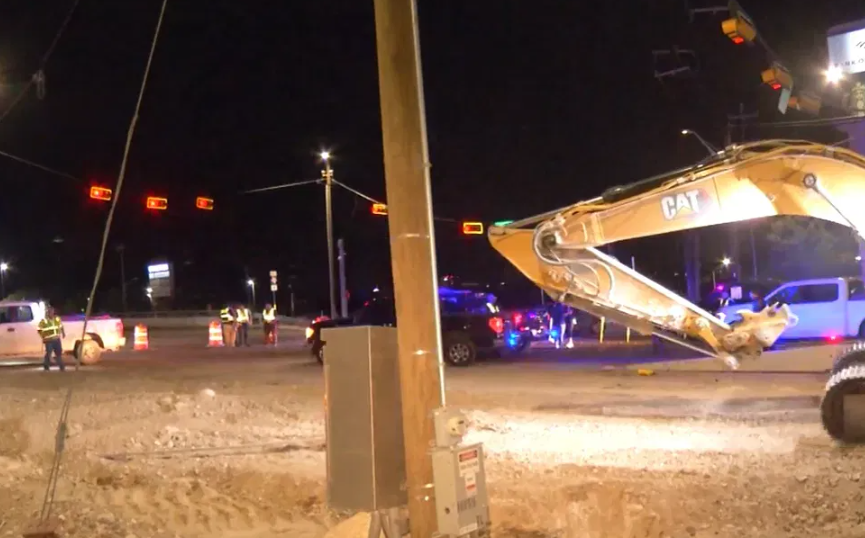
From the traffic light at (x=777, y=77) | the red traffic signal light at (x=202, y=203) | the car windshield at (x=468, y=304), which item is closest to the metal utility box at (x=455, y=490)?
the car windshield at (x=468, y=304)

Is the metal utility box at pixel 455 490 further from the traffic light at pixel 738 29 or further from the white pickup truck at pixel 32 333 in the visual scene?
the white pickup truck at pixel 32 333

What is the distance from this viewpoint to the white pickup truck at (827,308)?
2583 cm

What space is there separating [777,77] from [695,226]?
14.7m

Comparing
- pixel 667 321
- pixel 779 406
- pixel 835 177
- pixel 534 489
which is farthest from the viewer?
pixel 779 406

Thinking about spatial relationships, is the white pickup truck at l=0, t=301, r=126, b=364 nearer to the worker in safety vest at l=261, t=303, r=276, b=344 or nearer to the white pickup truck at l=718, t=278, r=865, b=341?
the worker in safety vest at l=261, t=303, r=276, b=344

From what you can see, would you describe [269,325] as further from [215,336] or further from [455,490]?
[455,490]

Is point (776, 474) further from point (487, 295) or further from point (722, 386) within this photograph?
point (487, 295)

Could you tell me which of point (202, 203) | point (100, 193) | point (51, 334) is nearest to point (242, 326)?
point (202, 203)

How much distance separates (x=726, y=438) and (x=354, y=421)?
24.7 ft

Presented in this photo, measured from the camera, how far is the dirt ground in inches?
310

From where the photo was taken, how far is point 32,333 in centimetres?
2733

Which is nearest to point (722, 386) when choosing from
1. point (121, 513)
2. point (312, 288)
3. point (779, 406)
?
point (779, 406)

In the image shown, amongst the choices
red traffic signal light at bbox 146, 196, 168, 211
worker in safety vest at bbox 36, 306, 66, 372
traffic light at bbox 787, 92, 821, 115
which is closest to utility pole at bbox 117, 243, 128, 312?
red traffic signal light at bbox 146, 196, 168, 211

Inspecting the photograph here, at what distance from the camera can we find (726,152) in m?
11.1
